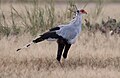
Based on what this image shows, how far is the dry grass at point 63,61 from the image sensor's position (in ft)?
24.8

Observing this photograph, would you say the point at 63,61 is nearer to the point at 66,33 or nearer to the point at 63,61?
the point at 63,61

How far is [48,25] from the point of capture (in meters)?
12.1

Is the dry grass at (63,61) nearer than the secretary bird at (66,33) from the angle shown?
Yes

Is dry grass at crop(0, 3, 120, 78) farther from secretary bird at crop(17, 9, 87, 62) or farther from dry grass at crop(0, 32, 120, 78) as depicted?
secretary bird at crop(17, 9, 87, 62)

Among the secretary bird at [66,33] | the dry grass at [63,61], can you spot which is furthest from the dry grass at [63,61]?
the secretary bird at [66,33]

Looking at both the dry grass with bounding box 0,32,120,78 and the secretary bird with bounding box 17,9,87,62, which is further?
the secretary bird with bounding box 17,9,87,62

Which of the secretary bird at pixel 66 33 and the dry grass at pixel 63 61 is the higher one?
the secretary bird at pixel 66 33

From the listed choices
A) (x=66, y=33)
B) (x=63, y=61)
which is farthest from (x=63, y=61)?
(x=66, y=33)

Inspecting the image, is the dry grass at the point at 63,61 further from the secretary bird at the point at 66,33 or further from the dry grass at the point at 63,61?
the secretary bird at the point at 66,33

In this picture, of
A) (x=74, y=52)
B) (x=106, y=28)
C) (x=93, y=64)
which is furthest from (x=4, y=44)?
(x=106, y=28)

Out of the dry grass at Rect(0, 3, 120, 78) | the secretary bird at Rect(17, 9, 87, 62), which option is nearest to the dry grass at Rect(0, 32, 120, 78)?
the dry grass at Rect(0, 3, 120, 78)

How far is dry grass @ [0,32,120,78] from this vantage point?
7559mm

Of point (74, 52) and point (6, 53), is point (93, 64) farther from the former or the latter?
point (6, 53)

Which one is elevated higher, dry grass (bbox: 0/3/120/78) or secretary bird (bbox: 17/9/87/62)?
secretary bird (bbox: 17/9/87/62)
